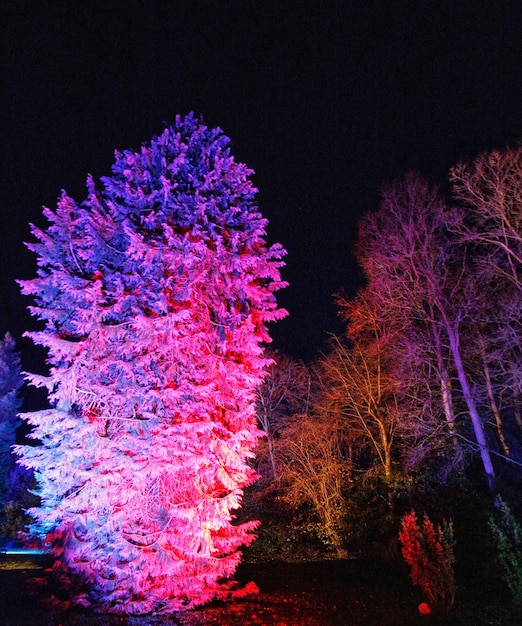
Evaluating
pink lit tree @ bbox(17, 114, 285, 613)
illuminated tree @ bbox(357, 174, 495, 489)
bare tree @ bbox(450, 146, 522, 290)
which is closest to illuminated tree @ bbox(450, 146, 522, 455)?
bare tree @ bbox(450, 146, 522, 290)

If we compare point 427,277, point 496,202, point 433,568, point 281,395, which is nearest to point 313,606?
point 433,568

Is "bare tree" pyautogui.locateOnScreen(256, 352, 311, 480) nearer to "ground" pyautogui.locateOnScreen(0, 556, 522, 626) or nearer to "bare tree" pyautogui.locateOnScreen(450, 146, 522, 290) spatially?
"bare tree" pyautogui.locateOnScreen(450, 146, 522, 290)

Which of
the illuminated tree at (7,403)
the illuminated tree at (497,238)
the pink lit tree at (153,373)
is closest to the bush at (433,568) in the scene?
the pink lit tree at (153,373)

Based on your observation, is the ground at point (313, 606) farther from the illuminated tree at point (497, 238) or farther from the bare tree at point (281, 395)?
the bare tree at point (281, 395)

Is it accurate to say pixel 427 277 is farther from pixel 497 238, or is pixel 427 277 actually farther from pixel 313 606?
pixel 313 606

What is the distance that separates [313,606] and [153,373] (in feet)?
12.7

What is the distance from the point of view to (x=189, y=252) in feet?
23.5

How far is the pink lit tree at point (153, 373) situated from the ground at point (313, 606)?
0.50 metres

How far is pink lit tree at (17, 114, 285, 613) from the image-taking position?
21.1 ft

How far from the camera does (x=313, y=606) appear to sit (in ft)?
20.6

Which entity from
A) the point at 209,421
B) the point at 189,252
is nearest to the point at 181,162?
the point at 189,252

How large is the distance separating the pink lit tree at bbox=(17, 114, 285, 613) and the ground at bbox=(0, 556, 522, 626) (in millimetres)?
496

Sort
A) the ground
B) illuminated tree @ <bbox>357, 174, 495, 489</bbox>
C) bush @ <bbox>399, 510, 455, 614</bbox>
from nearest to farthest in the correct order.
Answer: the ground < bush @ <bbox>399, 510, 455, 614</bbox> < illuminated tree @ <bbox>357, 174, 495, 489</bbox>

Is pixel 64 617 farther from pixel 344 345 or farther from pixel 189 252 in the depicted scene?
pixel 344 345
